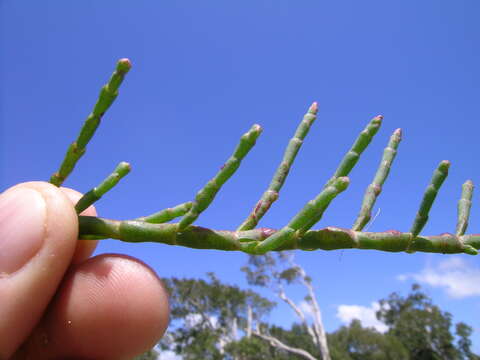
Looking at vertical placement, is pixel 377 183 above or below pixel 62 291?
above

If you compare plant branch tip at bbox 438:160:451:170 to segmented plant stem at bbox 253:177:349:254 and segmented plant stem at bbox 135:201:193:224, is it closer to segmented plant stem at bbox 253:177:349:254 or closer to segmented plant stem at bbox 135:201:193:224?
segmented plant stem at bbox 253:177:349:254

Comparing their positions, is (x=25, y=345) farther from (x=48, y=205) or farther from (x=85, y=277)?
(x=48, y=205)

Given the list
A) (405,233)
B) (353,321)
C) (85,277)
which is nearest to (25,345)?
(85,277)

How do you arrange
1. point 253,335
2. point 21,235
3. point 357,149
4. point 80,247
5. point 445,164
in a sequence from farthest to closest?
1. point 253,335
2. point 80,247
3. point 21,235
4. point 357,149
5. point 445,164

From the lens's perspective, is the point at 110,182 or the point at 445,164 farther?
the point at 110,182

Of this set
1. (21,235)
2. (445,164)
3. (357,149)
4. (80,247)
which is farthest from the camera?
(80,247)

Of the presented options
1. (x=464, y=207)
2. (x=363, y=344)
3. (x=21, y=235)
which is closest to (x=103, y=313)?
(x=21, y=235)

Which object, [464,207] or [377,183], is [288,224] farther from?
[464,207]

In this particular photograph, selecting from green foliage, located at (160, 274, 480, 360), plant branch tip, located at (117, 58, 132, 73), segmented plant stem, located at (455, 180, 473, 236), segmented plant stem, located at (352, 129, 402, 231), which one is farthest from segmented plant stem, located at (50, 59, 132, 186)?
green foliage, located at (160, 274, 480, 360)
